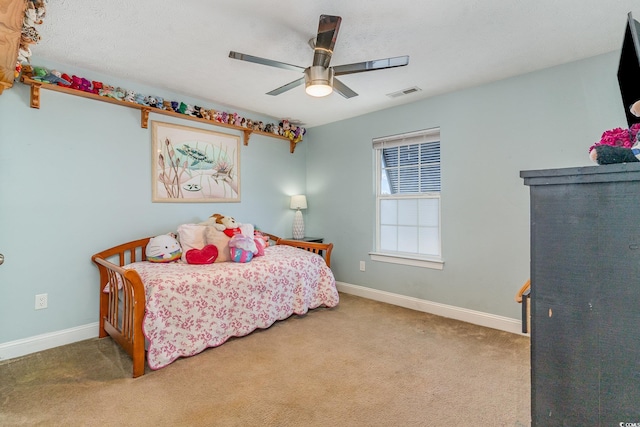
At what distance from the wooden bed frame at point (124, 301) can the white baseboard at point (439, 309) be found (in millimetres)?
2450

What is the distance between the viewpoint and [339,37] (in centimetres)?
205

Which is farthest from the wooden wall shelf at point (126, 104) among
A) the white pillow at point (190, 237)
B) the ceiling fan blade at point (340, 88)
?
the ceiling fan blade at point (340, 88)

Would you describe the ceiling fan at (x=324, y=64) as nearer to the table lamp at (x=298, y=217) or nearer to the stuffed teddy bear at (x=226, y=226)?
the stuffed teddy bear at (x=226, y=226)

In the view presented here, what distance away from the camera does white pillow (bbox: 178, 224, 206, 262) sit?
284 cm

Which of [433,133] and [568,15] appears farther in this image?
[433,133]

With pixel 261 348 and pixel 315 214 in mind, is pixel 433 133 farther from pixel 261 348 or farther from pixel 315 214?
pixel 261 348

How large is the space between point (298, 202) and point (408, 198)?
1.50m

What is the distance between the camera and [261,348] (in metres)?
2.39

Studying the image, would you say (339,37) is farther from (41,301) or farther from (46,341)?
(46,341)

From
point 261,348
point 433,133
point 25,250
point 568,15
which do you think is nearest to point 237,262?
point 261,348

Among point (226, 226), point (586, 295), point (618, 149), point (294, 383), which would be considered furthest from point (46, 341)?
point (618, 149)

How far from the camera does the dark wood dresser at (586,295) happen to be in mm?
521

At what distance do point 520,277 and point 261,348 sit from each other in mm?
2305

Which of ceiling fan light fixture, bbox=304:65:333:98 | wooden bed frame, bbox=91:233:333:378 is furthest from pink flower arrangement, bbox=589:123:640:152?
wooden bed frame, bbox=91:233:333:378
